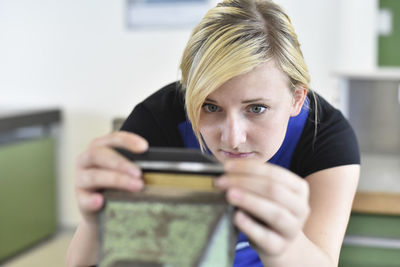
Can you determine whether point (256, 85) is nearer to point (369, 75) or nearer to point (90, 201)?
point (90, 201)

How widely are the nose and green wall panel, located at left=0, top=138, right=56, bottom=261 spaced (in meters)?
2.35

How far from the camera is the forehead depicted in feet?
2.66

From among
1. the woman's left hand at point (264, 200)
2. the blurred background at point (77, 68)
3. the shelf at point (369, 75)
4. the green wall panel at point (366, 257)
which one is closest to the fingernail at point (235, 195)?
the woman's left hand at point (264, 200)

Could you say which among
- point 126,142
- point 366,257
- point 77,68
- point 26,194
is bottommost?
point 26,194

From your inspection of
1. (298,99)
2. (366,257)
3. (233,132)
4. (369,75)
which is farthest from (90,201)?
(369,75)

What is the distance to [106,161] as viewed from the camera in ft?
1.84

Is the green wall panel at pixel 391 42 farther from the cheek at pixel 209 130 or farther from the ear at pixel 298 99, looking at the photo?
the cheek at pixel 209 130

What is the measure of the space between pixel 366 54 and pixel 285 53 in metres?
2.20

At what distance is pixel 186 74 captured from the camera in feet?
3.15

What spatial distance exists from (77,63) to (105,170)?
9.38ft

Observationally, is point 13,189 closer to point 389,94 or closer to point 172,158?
point 389,94

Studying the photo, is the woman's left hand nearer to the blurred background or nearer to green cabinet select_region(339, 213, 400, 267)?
green cabinet select_region(339, 213, 400, 267)

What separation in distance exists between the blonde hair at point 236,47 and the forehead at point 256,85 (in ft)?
0.03

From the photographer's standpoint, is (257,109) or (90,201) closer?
(90,201)
